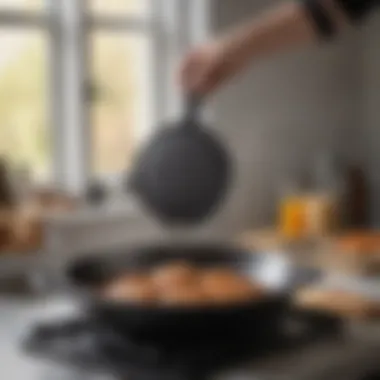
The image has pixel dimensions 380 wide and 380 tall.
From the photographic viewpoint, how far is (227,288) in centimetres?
144

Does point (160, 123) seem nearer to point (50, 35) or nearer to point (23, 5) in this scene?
point (50, 35)

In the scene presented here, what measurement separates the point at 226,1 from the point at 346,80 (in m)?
0.56

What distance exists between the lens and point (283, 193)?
292 cm

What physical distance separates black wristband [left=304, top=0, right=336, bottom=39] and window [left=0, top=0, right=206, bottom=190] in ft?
3.10

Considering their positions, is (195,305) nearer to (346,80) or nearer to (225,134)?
(225,134)

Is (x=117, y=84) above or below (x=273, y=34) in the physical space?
above

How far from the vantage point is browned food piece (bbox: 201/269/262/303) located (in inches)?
55.3

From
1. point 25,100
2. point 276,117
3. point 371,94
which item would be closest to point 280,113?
point 276,117

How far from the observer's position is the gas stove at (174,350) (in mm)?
1263

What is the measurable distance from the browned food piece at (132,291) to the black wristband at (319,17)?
528 millimetres

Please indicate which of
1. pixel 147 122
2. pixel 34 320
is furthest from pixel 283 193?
pixel 34 320

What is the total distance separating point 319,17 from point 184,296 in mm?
575

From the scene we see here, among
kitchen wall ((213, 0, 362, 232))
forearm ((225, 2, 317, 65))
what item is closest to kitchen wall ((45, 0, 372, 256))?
kitchen wall ((213, 0, 362, 232))

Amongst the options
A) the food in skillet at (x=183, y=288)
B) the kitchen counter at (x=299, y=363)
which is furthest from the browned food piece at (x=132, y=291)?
the kitchen counter at (x=299, y=363)
